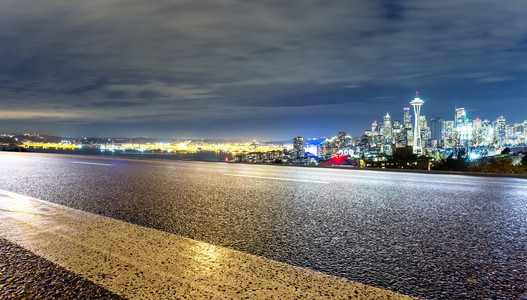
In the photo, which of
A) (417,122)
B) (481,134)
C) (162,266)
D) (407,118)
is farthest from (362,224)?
(407,118)

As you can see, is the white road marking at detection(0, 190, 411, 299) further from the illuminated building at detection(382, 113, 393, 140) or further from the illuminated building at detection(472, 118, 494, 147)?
the illuminated building at detection(382, 113, 393, 140)

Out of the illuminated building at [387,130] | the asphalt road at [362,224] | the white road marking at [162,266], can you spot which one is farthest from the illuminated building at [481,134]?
the illuminated building at [387,130]

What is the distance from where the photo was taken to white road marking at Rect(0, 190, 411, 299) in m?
2.25

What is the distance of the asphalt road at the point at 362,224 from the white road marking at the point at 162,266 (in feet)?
0.81

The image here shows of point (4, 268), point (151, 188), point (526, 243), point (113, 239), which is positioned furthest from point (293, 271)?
point (151, 188)

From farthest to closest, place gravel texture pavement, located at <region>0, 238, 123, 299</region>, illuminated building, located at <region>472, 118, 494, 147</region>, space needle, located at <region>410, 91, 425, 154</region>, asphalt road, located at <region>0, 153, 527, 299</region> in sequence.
→ 1. space needle, located at <region>410, 91, 425, 154</region>
2. illuminated building, located at <region>472, 118, 494, 147</region>
3. asphalt road, located at <region>0, 153, 527, 299</region>
4. gravel texture pavement, located at <region>0, 238, 123, 299</region>

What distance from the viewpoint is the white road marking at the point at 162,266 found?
2.25 m

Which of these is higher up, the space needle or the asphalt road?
the space needle

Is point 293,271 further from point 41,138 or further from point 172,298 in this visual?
point 41,138

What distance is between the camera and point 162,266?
8.91ft

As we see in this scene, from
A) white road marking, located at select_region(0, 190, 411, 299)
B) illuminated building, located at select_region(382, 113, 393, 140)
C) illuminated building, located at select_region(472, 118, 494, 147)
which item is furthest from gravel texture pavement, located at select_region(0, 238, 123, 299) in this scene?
illuminated building, located at select_region(382, 113, 393, 140)

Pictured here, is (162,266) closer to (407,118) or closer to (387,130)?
(387,130)

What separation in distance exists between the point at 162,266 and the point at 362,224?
2.63m

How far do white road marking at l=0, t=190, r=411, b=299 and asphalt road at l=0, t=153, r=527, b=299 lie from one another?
0.81 ft
